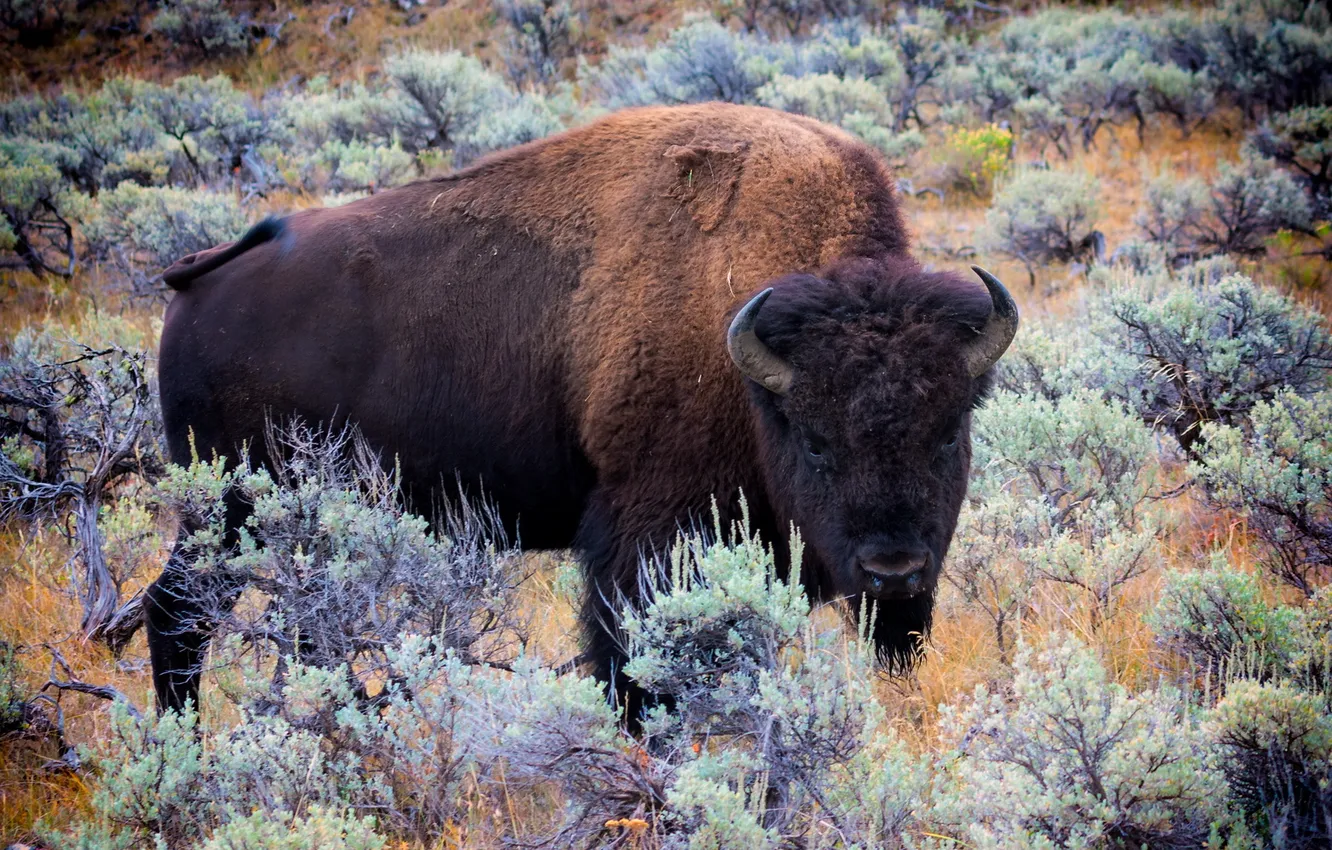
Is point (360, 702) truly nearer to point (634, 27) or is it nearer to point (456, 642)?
point (456, 642)

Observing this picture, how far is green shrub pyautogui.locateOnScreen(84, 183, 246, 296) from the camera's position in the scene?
8734 mm

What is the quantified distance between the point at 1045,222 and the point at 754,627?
25.1ft

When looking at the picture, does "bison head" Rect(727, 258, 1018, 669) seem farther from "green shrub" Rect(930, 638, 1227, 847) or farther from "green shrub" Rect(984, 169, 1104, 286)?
"green shrub" Rect(984, 169, 1104, 286)

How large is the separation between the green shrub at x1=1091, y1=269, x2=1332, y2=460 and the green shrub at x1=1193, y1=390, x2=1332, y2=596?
0.88 m

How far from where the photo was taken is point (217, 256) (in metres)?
4.46

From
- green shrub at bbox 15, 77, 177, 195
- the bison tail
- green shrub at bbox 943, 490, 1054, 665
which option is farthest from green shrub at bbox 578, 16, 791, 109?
green shrub at bbox 943, 490, 1054, 665

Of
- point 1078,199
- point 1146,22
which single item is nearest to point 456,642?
point 1078,199

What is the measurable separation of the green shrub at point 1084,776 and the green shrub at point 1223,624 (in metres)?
0.67

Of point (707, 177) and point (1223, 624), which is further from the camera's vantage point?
point (707, 177)

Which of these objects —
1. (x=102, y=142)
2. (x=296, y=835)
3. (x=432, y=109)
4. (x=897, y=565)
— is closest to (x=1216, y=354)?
(x=897, y=565)

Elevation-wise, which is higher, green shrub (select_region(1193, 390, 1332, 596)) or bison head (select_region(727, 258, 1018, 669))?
bison head (select_region(727, 258, 1018, 669))

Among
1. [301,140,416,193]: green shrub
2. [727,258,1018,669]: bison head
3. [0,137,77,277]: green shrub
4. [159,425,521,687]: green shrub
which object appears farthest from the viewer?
[301,140,416,193]: green shrub

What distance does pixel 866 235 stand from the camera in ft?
12.7

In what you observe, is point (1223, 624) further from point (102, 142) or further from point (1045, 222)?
point (102, 142)
